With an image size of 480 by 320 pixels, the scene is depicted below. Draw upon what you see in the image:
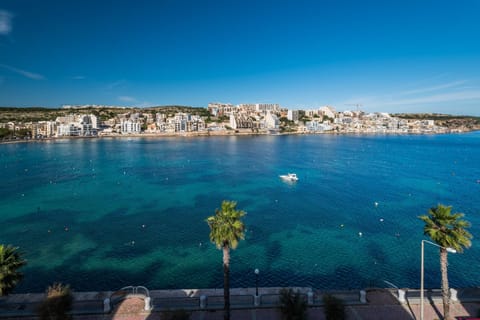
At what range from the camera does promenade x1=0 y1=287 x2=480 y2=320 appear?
596 inches

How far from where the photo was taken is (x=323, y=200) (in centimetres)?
4412

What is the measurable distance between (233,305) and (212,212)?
22.1m

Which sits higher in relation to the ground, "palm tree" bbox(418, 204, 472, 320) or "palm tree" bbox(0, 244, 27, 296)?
"palm tree" bbox(418, 204, 472, 320)

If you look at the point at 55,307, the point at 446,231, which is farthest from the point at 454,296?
the point at 55,307

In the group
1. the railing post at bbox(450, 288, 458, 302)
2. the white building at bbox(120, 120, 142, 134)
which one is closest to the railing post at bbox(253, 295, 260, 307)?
the railing post at bbox(450, 288, 458, 302)

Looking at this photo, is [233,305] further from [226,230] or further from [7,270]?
[7,270]

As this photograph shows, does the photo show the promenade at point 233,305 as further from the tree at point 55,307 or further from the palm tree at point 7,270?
the tree at point 55,307

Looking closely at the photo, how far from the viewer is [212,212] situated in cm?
3772

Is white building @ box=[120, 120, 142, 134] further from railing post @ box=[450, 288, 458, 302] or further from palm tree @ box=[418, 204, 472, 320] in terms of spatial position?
palm tree @ box=[418, 204, 472, 320]

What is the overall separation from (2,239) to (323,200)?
1607 inches

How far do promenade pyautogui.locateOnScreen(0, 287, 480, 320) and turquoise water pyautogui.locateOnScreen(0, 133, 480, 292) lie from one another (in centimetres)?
455

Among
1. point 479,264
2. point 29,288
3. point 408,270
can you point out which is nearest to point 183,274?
point 29,288

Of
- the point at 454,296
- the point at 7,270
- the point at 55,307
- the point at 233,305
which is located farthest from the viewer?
the point at 454,296

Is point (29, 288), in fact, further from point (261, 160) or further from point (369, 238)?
point (261, 160)
